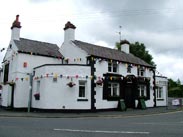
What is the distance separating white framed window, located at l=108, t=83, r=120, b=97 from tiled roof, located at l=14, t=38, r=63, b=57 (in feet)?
22.7

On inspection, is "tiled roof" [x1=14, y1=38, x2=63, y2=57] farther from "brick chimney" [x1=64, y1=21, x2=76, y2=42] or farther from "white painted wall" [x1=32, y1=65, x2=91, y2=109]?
"white painted wall" [x1=32, y1=65, x2=91, y2=109]

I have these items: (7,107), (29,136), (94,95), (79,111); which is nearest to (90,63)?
(94,95)

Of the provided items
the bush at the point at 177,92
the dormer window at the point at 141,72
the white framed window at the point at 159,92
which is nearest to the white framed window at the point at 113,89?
the dormer window at the point at 141,72

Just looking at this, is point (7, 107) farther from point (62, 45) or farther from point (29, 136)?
point (29, 136)

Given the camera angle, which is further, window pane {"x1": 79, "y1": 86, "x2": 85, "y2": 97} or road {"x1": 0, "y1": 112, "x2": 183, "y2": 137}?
window pane {"x1": 79, "y1": 86, "x2": 85, "y2": 97}

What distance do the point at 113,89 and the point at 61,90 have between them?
6060 mm

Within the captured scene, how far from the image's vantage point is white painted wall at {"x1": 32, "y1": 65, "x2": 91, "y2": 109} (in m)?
20.8

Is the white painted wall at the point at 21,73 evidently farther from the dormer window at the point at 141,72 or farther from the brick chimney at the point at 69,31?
the dormer window at the point at 141,72

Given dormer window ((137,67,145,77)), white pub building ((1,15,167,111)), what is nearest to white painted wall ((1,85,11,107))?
white pub building ((1,15,167,111))

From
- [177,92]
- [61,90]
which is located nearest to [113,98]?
[61,90]

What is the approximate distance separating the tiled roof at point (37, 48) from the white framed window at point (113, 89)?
273 inches

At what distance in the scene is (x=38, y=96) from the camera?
21594 millimetres

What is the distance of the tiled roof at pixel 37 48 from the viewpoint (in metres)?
23.7

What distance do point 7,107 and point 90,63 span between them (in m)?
9.65
